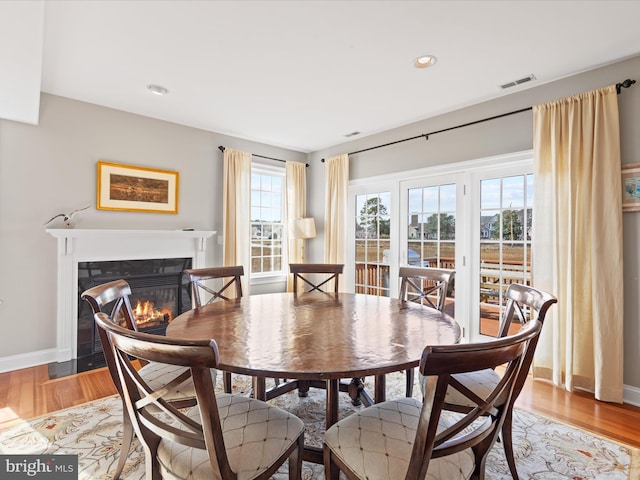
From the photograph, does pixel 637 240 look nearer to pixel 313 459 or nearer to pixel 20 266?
pixel 313 459

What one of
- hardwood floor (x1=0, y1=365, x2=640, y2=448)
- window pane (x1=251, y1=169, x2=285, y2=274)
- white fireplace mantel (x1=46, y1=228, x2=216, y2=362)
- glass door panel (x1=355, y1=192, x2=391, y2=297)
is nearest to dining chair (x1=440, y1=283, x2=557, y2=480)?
hardwood floor (x1=0, y1=365, x2=640, y2=448)

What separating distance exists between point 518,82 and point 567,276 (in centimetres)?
176

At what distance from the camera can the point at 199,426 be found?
1056mm

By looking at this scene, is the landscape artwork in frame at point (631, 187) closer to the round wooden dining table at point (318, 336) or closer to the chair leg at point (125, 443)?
the round wooden dining table at point (318, 336)

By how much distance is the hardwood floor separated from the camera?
2234 mm

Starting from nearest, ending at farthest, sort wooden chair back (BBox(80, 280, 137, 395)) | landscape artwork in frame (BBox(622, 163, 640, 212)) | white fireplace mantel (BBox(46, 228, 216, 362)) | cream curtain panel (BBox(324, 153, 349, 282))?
1. wooden chair back (BBox(80, 280, 137, 395))
2. landscape artwork in frame (BBox(622, 163, 640, 212))
3. white fireplace mantel (BBox(46, 228, 216, 362))
4. cream curtain panel (BBox(324, 153, 349, 282))

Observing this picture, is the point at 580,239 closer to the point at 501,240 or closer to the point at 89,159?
the point at 501,240

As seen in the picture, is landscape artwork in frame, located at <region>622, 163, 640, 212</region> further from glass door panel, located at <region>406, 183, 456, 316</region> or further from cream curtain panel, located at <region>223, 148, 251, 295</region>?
cream curtain panel, located at <region>223, 148, 251, 295</region>

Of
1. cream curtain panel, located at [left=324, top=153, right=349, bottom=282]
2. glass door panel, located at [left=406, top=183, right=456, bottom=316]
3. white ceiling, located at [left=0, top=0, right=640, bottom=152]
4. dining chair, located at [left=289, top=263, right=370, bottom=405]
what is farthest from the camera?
cream curtain panel, located at [left=324, top=153, right=349, bottom=282]

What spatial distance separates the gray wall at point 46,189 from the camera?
9.96 ft

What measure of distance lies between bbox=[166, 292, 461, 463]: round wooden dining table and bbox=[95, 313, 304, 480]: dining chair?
8.9 inches

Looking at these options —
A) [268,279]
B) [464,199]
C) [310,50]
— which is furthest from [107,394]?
[464,199]

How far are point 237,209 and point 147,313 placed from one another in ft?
5.44

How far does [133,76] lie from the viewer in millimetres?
2846
